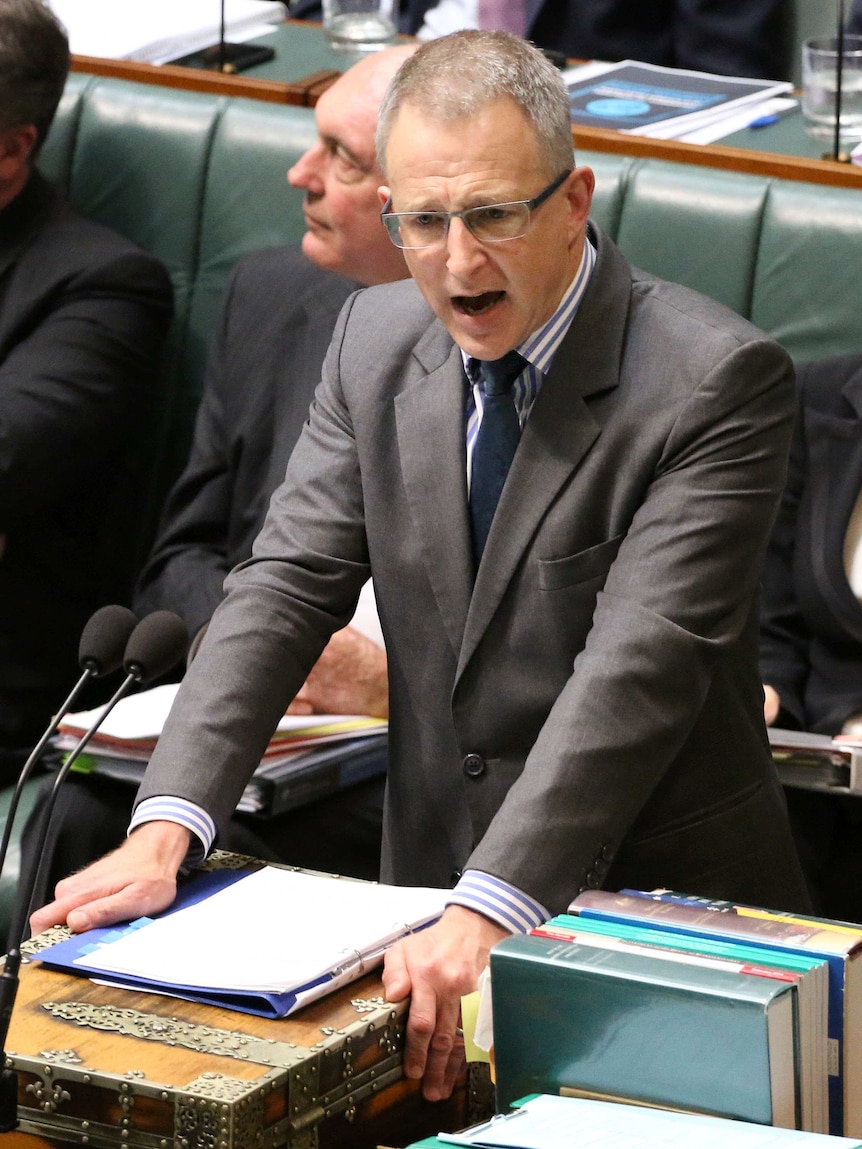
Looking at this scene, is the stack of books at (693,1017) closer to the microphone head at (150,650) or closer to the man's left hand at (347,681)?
the microphone head at (150,650)

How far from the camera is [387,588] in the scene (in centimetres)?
183

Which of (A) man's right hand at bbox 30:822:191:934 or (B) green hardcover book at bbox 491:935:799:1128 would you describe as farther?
(A) man's right hand at bbox 30:822:191:934

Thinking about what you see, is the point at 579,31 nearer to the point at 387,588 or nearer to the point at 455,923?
Result: the point at 387,588

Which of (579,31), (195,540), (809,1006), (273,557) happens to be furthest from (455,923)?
(579,31)

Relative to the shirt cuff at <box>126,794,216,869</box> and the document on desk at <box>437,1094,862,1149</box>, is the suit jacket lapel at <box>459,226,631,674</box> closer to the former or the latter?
the shirt cuff at <box>126,794,216,869</box>

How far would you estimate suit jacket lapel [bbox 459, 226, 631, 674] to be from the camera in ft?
5.65

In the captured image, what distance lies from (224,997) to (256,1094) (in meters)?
0.15

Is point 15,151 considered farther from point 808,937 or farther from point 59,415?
point 808,937

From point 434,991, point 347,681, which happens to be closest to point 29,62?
point 347,681

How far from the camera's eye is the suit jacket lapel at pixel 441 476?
1.77 m

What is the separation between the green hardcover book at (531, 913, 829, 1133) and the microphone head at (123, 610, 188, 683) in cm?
44

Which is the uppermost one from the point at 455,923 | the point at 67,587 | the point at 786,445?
the point at 786,445

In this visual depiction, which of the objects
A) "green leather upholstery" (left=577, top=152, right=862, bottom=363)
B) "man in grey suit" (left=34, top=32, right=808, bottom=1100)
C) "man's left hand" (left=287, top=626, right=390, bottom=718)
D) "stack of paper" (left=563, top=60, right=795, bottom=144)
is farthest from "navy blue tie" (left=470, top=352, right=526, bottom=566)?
"stack of paper" (left=563, top=60, right=795, bottom=144)

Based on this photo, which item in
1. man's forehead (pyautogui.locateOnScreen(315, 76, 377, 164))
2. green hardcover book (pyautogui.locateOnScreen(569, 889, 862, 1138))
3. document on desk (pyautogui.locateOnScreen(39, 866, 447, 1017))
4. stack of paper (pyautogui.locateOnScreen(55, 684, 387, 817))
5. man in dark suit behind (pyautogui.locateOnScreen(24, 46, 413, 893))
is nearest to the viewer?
green hardcover book (pyautogui.locateOnScreen(569, 889, 862, 1138))
